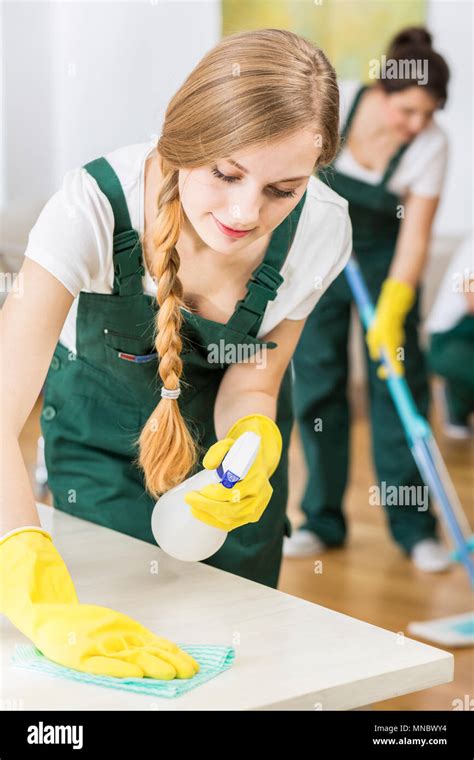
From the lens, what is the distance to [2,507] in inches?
40.4

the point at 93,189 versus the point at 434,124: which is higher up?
the point at 434,124

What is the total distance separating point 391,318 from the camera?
109 inches

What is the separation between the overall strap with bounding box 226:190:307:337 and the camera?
3.93 feet

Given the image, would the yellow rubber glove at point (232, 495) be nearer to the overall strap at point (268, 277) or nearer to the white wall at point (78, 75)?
the overall strap at point (268, 277)

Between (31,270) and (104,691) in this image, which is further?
(31,270)

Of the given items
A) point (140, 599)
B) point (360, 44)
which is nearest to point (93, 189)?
point (140, 599)

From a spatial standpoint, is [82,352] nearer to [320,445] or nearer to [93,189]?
[93,189]

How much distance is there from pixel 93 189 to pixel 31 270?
0.11 m

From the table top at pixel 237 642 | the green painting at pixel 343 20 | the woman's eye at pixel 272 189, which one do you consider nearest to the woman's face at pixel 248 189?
the woman's eye at pixel 272 189

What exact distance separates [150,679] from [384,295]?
6.60 feet

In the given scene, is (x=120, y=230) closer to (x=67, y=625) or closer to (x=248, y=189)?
(x=248, y=189)

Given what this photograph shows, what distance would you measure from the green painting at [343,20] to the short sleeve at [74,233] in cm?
409

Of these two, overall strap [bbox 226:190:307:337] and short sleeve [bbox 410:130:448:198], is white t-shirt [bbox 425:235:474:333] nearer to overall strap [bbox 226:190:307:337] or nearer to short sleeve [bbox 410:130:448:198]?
short sleeve [bbox 410:130:448:198]

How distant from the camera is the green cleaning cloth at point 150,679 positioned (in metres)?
0.86
